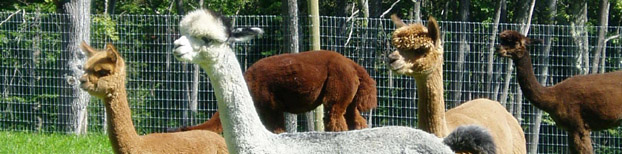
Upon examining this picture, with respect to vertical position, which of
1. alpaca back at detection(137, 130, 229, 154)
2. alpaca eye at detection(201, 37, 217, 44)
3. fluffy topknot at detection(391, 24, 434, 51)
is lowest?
alpaca back at detection(137, 130, 229, 154)

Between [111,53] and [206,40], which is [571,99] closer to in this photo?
[111,53]

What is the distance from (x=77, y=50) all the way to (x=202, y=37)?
969 centimetres

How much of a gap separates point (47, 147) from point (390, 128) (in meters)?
6.90

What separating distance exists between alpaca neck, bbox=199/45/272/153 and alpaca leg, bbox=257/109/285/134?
17.3 feet

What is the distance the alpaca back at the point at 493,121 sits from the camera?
6965 millimetres

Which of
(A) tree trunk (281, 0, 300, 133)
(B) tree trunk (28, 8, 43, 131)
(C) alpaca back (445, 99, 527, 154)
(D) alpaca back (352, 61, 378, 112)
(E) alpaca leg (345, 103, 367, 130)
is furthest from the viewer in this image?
(B) tree trunk (28, 8, 43, 131)

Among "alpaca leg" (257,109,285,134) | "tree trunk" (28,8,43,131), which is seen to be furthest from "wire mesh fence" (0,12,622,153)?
"alpaca leg" (257,109,285,134)

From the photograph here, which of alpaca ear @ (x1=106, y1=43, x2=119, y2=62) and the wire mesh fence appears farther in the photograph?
the wire mesh fence

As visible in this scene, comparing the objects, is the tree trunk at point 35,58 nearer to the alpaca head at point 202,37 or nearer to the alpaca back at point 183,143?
the alpaca back at point 183,143

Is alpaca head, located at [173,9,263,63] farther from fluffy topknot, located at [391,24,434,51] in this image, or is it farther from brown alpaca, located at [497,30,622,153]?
brown alpaca, located at [497,30,622,153]

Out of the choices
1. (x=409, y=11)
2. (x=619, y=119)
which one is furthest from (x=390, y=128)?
(x=409, y=11)

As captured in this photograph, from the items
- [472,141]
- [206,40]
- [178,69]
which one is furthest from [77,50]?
[472,141]

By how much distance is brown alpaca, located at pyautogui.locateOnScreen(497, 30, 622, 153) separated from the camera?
9.59 meters

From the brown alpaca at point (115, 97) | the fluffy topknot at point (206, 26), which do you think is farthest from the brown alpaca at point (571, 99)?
the fluffy topknot at point (206, 26)
